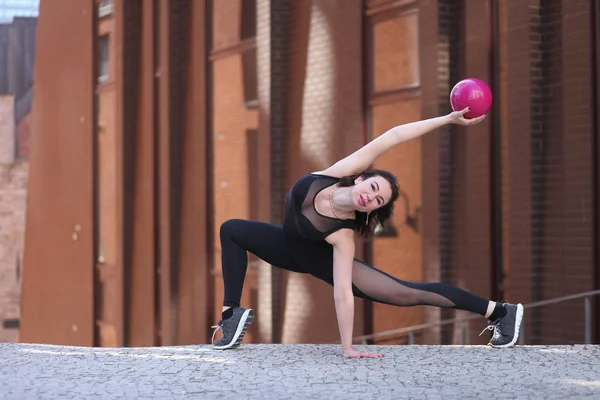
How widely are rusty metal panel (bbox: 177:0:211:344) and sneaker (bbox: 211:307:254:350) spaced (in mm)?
9543

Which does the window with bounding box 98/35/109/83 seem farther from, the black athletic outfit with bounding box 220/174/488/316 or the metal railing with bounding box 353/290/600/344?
the black athletic outfit with bounding box 220/174/488/316

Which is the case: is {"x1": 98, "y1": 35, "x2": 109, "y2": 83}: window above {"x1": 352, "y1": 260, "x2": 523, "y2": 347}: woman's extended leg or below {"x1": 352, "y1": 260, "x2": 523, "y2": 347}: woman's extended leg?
above

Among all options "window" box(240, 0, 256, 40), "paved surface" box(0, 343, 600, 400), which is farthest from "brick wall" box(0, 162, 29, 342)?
"paved surface" box(0, 343, 600, 400)

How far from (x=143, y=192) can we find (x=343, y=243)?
12850 mm

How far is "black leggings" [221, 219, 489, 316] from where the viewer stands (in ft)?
21.6

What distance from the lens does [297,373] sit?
5.96 metres

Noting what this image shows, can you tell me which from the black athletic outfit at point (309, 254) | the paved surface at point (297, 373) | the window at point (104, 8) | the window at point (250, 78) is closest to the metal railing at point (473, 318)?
the paved surface at point (297, 373)

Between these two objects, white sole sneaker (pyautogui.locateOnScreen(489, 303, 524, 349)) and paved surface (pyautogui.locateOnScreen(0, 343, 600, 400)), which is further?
white sole sneaker (pyautogui.locateOnScreen(489, 303, 524, 349))

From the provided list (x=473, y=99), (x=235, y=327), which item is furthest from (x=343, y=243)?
(x=473, y=99)

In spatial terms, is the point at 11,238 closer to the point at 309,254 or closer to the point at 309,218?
the point at 309,254

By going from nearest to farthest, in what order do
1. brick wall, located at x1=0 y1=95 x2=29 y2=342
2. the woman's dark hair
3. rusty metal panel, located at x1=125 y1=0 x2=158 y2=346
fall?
the woman's dark hair
rusty metal panel, located at x1=125 y1=0 x2=158 y2=346
brick wall, located at x1=0 y1=95 x2=29 y2=342

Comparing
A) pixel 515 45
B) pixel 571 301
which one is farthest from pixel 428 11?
pixel 571 301

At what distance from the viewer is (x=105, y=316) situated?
20672 millimetres

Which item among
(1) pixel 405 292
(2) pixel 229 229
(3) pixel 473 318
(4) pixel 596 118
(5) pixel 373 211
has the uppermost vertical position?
(4) pixel 596 118
